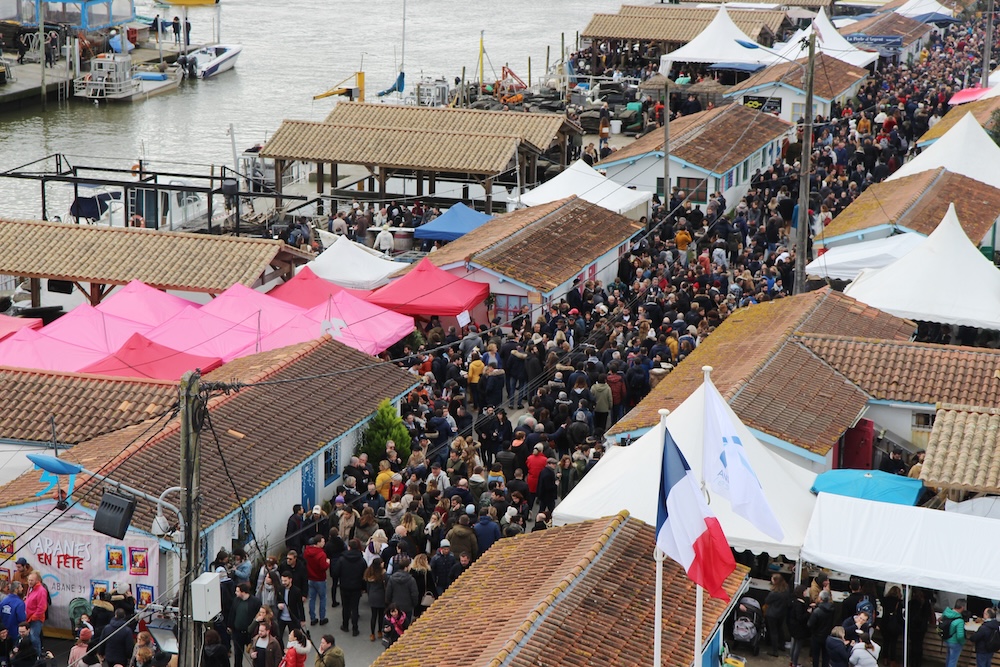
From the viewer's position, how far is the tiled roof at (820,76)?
44562mm

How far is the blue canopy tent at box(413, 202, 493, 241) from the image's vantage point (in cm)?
3122

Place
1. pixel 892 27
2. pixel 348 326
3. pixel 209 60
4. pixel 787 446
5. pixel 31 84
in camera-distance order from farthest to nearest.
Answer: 1. pixel 209 60
2. pixel 31 84
3. pixel 892 27
4. pixel 348 326
5. pixel 787 446

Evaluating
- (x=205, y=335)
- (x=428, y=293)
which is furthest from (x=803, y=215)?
(x=205, y=335)

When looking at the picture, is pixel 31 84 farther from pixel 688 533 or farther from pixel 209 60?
pixel 688 533

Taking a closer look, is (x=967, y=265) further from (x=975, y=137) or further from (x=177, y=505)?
(x=177, y=505)

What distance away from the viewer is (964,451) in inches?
662

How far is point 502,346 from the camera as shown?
23.5 meters

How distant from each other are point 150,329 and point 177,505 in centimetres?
749

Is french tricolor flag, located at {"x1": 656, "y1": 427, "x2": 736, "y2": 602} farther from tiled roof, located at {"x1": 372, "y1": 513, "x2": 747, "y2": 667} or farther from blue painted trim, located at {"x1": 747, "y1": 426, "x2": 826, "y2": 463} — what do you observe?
blue painted trim, located at {"x1": 747, "y1": 426, "x2": 826, "y2": 463}

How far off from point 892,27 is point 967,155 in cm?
2700

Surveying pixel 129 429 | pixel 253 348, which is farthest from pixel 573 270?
pixel 129 429

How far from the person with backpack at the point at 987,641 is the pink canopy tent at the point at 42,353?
42.1ft

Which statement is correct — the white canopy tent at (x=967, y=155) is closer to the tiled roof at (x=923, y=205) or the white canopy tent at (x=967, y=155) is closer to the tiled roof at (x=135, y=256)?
the tiled roof at (x=923, y=205)

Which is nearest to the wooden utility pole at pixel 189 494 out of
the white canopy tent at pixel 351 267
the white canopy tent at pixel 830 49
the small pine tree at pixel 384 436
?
the small pine tree at pixel 384 436
